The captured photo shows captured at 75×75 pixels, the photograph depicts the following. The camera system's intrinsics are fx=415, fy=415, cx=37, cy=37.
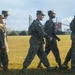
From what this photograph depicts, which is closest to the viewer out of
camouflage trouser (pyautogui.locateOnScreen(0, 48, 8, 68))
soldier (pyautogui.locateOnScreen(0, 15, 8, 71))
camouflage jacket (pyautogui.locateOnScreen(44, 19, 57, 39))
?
soldier (pyautogui.locateOnScreen(0, 15, 8, 71))

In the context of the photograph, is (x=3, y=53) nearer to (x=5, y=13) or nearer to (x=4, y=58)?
(x=4, y=58)

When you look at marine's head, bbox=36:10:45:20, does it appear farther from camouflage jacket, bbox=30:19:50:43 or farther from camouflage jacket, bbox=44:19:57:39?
camouflage jacket, bbox=44:19:57:39

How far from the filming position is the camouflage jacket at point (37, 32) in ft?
44.0

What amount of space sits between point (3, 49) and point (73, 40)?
7.93ft

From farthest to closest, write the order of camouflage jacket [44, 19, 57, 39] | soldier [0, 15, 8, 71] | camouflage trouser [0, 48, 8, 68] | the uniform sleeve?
camouflage jacket [44, 19, 57, 39] < camouflage trouser [0, 48, 8, 68] < soldier [0, 15, 8, 71] < the uniform sleeve

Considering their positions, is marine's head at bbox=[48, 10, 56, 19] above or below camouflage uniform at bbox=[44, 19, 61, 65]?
above

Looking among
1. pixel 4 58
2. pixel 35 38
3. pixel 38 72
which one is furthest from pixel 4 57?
pixel 35 38

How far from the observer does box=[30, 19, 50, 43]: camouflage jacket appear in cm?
1340

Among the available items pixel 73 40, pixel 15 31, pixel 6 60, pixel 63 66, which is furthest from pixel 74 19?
pixel 15 31

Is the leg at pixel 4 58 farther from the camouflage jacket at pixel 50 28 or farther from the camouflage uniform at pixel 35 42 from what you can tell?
the camouflage jacket at pixel 50 28

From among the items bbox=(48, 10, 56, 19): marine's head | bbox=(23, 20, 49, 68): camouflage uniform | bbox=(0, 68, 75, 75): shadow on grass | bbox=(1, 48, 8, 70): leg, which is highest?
bbox=(48, 10, 56, 19): marine's head

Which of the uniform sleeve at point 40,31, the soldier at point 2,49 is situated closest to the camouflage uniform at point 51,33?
the uniform sleeve at point 40,31

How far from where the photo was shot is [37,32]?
1348 centimetres

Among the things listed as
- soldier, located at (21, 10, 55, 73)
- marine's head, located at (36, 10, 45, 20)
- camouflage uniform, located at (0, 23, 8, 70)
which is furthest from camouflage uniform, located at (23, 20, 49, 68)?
camouflage uniform, located at (0, 23, 8, 70)
